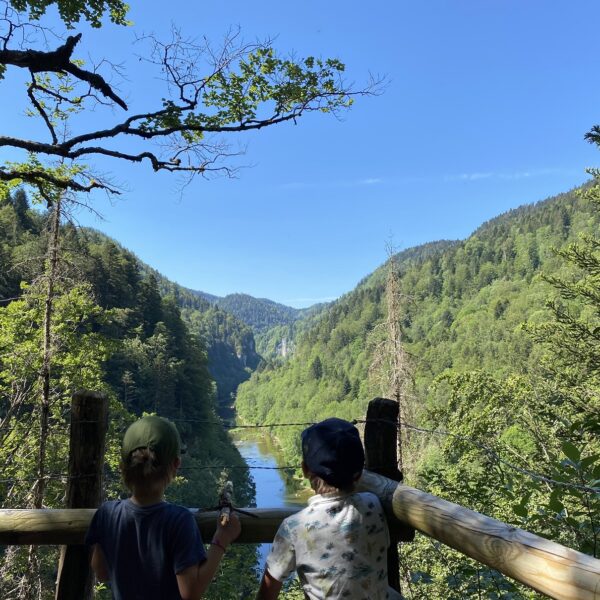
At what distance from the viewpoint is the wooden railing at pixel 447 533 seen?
1452 millimetres

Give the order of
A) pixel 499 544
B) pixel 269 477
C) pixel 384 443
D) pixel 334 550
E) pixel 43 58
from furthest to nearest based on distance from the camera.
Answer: pixel 269 477, pixel 43 58, pixel 384 443, pixel 334 550, pixel 499 544

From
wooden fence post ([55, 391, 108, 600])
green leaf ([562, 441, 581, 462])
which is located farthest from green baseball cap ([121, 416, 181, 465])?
green leaf ([562, 441, 581, 462])

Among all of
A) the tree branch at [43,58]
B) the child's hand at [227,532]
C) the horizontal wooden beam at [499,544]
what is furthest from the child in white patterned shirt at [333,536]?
the tree branch at [43,58]

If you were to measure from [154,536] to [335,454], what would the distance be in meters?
0.73

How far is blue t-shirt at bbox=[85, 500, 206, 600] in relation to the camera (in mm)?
1806

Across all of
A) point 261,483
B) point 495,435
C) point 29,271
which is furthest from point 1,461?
point 261,483

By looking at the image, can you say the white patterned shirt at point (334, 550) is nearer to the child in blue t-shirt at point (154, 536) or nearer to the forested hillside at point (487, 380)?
the child in blue t-shirt at point (154, 536)

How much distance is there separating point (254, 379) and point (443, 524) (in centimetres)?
16017

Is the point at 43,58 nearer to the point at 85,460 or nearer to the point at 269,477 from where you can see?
the point at 85,460

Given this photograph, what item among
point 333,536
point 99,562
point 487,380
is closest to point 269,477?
point 487,380

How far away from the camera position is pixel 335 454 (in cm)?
191

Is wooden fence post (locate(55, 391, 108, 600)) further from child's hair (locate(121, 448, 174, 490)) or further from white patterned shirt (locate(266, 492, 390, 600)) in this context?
white patterned shirt (locate(266, 492, 390, 600))

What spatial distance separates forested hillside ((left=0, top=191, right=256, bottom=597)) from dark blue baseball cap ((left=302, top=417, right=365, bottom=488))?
1.23 meters

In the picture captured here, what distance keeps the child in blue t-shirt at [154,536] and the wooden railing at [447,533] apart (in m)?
0.63
